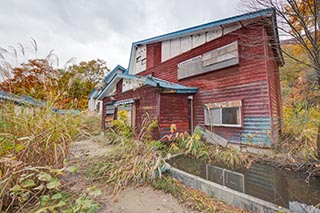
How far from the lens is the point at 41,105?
2219 millimetres

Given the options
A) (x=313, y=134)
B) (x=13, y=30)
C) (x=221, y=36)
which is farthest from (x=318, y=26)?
(x=13, y=30)

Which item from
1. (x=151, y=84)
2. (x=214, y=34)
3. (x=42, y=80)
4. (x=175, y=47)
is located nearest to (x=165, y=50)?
(x=175, y=47)

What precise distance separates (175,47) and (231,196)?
795 centimetres

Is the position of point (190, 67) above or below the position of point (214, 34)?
below

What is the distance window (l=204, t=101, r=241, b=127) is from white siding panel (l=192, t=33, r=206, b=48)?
130 inches

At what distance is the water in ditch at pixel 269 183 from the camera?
2.26m

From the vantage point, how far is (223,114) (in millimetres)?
5965

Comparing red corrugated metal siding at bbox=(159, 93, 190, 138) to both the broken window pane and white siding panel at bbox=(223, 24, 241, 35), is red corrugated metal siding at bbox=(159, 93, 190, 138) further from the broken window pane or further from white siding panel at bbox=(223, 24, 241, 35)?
white siding panel at bbox=(223, 24, 241, 35)

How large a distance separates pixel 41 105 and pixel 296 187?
16.2ft

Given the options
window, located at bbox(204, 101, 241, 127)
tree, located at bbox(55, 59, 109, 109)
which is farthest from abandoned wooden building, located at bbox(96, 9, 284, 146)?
tree, located at bbox(55, 59, 109, 109)

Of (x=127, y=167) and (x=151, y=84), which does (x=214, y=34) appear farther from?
(x=127, y=167)

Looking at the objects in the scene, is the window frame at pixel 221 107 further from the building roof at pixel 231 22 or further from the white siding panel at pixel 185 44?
the white siding panel at pixel 185 44

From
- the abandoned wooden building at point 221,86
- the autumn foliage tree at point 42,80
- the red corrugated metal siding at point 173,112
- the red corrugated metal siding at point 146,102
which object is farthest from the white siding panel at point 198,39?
the autumn foliage tree at point 42,80

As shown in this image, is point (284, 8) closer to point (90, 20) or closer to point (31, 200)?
point (31, 200)
